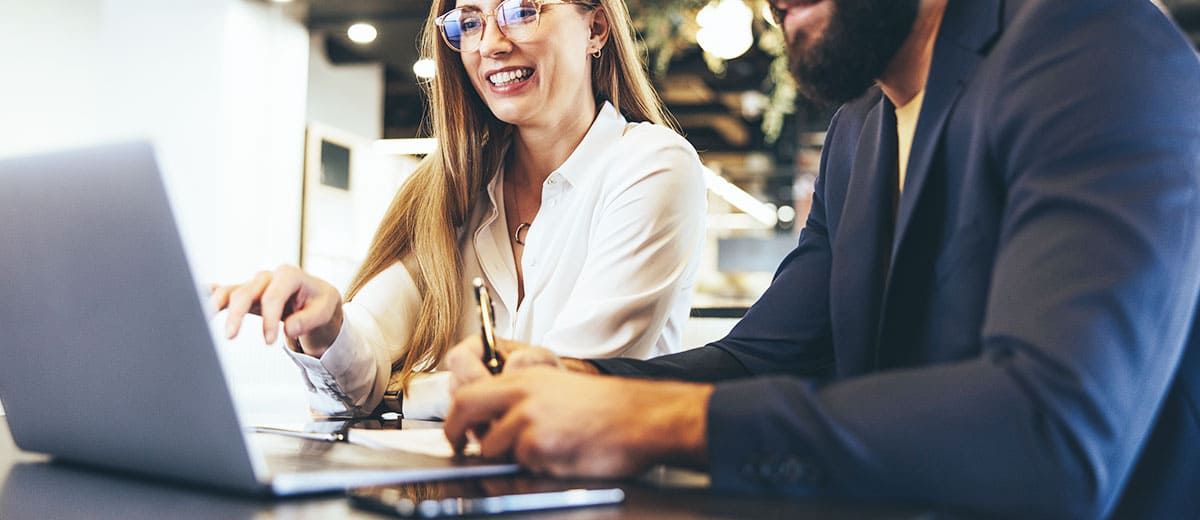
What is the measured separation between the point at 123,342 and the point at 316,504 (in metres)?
0.19

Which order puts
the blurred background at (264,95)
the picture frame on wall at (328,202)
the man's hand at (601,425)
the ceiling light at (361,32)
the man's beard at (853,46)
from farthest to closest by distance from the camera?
the ceiling light at (361,32) → the picture frame on wall at (328,202) → the blurred background at (264,95) → the man's beard at (853,46) → the man's hand at (601,425)

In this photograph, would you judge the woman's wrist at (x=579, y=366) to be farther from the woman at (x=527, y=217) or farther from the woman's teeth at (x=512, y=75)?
the woman's teeth at (x=512, y=75)

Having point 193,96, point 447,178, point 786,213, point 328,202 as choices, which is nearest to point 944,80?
point 447,178

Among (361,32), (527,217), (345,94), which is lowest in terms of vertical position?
(527,217)

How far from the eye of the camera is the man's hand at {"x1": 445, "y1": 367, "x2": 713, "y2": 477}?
710mm

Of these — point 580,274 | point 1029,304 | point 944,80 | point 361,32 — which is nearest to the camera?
point 1029,304

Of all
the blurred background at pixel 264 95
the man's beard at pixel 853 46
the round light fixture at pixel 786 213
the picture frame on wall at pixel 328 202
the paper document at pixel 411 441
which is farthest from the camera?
the round light fixture at pixel 786 213

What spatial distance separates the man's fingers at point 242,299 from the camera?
961mm

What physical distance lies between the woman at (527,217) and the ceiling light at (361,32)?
4996 mm

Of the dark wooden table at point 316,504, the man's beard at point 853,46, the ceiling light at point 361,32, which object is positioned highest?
the ceiling light at point 361,32

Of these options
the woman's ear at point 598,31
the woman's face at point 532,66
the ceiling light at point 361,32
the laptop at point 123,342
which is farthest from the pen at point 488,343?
the ceiling light at point 361,32

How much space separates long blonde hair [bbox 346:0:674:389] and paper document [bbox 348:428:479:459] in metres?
0.60

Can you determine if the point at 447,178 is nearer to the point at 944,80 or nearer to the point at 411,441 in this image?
the point at 411,441

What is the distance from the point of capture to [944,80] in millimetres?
919
